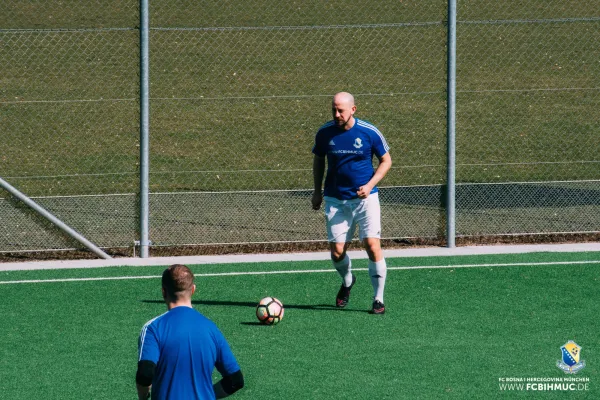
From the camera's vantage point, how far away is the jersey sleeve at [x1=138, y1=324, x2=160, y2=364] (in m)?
5.47

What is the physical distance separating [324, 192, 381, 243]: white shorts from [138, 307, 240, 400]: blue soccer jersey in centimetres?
472

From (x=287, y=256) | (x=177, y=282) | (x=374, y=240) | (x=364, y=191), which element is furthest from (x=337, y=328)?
(x=177, y=282)

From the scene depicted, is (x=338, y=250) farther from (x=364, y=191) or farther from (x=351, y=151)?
(x=351, y=151)

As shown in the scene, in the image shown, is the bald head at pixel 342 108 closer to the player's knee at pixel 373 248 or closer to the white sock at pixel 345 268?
the player's knee at pixel 373 248

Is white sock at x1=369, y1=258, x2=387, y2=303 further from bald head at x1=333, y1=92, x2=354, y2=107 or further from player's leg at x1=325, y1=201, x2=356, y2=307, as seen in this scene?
bald head at x1=333, y1=92, x2=354, y2=107

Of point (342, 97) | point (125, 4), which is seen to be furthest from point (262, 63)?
point (342, 97)

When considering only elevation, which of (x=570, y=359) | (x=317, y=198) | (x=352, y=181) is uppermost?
(x=352, y=181)

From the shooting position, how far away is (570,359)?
348 inches

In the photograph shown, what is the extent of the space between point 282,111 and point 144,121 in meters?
10.6

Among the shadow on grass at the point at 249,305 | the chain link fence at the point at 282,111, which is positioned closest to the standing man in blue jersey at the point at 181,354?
the shadow on grass at the point at 249,305

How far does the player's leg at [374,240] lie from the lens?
1013 centimetres

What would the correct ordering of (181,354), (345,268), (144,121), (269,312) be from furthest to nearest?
(144,121) → (345,268) → (269,312) → (181,354)

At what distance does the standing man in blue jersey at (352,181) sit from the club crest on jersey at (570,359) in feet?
6.17

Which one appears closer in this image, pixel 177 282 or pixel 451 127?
pixel 177 282
